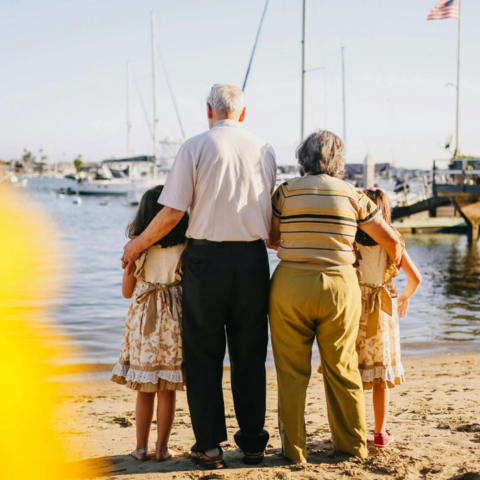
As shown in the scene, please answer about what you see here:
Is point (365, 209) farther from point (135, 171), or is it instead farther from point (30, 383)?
point (135, 171)

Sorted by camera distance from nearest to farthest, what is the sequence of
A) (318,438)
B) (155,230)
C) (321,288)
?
(321,288), (155,230), (318,438)

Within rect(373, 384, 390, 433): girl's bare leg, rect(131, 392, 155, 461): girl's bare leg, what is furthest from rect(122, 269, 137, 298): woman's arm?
rect(373, 384, 390, 433): girl's bare leg

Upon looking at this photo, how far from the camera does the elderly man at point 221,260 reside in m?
3.29

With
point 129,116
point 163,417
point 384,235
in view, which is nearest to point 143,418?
point 163,417

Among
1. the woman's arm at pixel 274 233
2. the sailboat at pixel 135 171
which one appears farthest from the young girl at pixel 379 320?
the sailboat at pixel 135 171

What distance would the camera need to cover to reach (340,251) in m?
3.27

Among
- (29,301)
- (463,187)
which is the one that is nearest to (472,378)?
(29,301)

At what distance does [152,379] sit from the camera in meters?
3.35

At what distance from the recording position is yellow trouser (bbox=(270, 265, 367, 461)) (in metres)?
3.23

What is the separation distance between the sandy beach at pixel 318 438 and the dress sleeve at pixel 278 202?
56.6 inches

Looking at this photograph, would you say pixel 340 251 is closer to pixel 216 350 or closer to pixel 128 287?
pixel 216 350

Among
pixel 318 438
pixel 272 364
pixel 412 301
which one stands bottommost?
pixel 412 301

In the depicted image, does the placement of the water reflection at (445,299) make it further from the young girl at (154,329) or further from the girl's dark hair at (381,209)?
the young girl at (154,329)

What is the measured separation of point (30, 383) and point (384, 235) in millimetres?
4580
